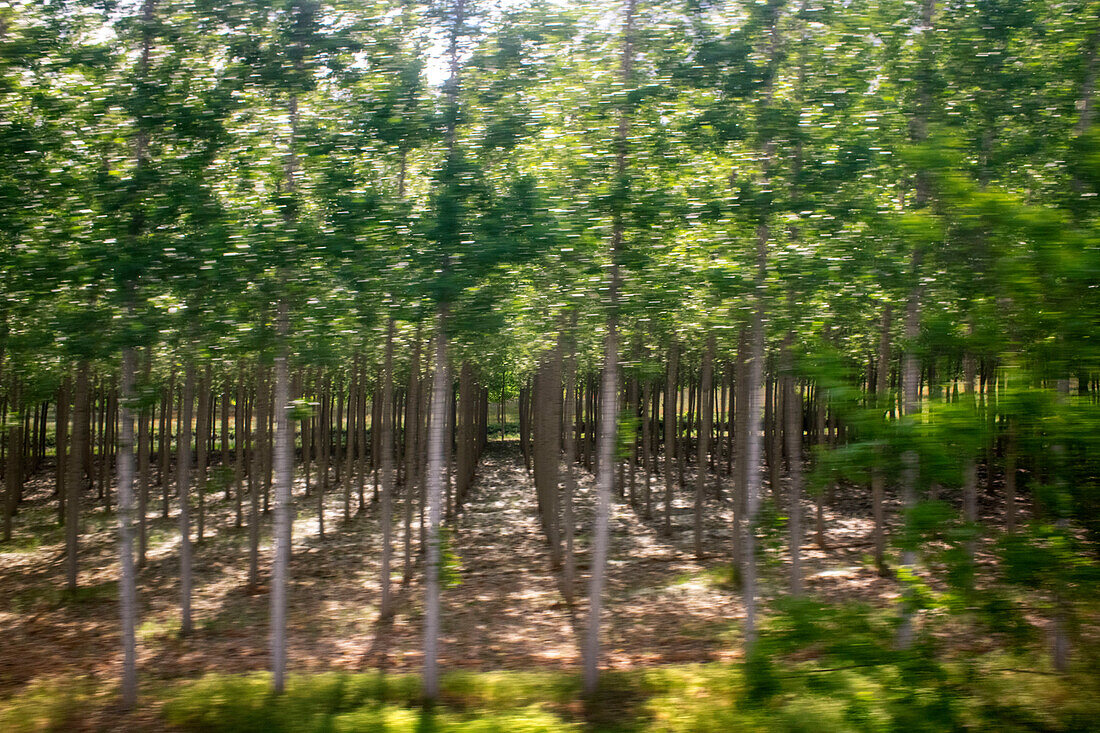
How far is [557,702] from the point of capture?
8.83 meters

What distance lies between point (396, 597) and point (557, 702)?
6182 mm

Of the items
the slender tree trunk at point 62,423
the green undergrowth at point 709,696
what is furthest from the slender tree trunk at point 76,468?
the slender tree trunk at point 62,423

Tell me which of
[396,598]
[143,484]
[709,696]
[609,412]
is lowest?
[396,598]

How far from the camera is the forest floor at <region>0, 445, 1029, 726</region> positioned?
10.8 m

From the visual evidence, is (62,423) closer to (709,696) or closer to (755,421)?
(755,421)

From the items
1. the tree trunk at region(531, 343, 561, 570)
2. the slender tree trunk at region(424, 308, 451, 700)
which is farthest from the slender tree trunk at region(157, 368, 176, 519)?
the slender tree trunk at region(424, 308, 451, 700)

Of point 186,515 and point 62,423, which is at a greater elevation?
point 62,423

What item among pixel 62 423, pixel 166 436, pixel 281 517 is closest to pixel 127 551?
pixel 281 517

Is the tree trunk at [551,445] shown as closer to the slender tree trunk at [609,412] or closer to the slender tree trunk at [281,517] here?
the slender tree trunk at [609,412]

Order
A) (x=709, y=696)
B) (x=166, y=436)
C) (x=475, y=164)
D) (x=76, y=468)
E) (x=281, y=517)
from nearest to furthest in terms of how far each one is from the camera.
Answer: (x=709, y=696), (x=475, y=164), (x=281, y=517), (x=76, y=468), (x=166, y=436)

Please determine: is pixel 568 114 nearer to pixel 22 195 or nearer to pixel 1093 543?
pixel 22 195

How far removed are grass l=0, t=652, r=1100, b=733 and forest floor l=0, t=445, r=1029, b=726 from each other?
0.92 metres

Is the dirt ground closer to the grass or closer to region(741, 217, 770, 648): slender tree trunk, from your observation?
region(741, 217, 770, 648): slender tree trunk

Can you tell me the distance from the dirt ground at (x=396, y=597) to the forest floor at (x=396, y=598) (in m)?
0.05
